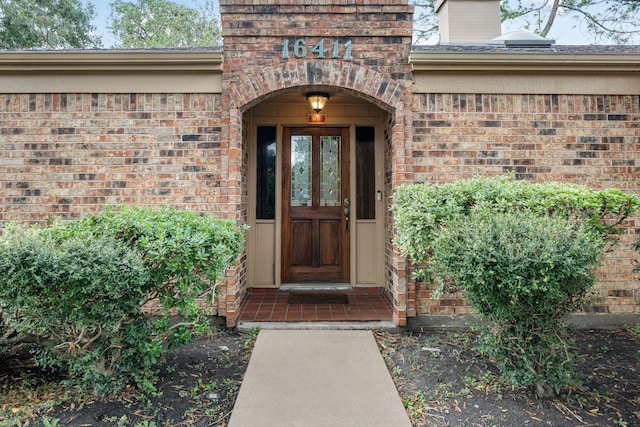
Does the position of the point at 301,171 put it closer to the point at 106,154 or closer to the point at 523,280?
the point at 106,154

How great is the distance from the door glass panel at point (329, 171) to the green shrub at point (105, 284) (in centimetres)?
278

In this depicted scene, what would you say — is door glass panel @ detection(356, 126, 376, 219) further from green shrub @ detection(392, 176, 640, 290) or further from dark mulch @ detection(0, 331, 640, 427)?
dark mulch @ detection(0, 331, 640, 427)

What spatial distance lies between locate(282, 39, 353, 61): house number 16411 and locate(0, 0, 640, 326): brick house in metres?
0.01

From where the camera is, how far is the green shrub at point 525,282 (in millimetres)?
2221

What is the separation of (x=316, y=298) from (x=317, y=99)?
2498mm

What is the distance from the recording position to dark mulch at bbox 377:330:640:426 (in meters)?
2.29

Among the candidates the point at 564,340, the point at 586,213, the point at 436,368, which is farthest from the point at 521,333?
the point at 586,213

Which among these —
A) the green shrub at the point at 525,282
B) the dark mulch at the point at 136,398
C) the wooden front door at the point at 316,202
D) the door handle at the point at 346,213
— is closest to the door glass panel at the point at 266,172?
the wooden front door at the point at 316,202

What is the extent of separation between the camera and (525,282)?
223 cm

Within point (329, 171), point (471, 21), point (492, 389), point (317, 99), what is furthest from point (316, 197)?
point (471, 21)

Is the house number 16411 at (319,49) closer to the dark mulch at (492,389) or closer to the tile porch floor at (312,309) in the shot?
the tile porch floor at (312,309)

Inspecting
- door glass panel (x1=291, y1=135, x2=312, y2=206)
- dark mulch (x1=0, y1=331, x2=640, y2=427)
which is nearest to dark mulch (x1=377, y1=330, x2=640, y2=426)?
dark mulch (x1=0, y1=331, x2=640, y2=427)

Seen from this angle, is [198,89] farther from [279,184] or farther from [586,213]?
[586,213]

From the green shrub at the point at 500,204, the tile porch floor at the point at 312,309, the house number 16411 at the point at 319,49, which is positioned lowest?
the tile porch floor at the point at 312,309
